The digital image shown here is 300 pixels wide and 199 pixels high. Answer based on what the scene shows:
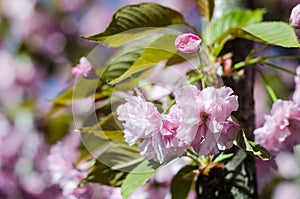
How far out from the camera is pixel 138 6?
103 cm

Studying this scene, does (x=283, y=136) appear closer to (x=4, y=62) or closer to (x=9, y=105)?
(x=9, y=105)

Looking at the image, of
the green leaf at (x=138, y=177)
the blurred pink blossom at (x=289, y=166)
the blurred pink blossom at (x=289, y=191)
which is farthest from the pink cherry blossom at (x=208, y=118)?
the blurred pink blossom at (x=289, y=191)

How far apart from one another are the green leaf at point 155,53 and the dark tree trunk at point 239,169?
0.12 meters

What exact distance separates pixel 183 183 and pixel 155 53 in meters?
0.25

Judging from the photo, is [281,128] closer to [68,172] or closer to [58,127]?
[68,172]

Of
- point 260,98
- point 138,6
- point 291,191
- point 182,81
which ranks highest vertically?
point 138,6

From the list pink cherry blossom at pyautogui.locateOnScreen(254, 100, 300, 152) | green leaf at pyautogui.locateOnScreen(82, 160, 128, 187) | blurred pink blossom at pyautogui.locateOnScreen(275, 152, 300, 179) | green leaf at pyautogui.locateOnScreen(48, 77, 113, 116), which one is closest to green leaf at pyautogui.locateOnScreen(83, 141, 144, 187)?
green leaf at pyautogui.locateOnScreen(82, 160, 128, 187)

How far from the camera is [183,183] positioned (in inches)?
41.7

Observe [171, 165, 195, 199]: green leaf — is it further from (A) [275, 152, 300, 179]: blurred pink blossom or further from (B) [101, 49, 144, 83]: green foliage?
(A) [275, 152, 300, 179]: blurred pink blossom

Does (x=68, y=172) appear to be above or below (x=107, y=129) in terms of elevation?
below

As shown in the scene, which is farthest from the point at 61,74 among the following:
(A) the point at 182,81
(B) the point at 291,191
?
(A) the point at 182,81

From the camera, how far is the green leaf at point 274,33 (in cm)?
89

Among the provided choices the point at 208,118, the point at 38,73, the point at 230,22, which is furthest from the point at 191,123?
the point at 38,73

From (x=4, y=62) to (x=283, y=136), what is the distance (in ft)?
9.66
